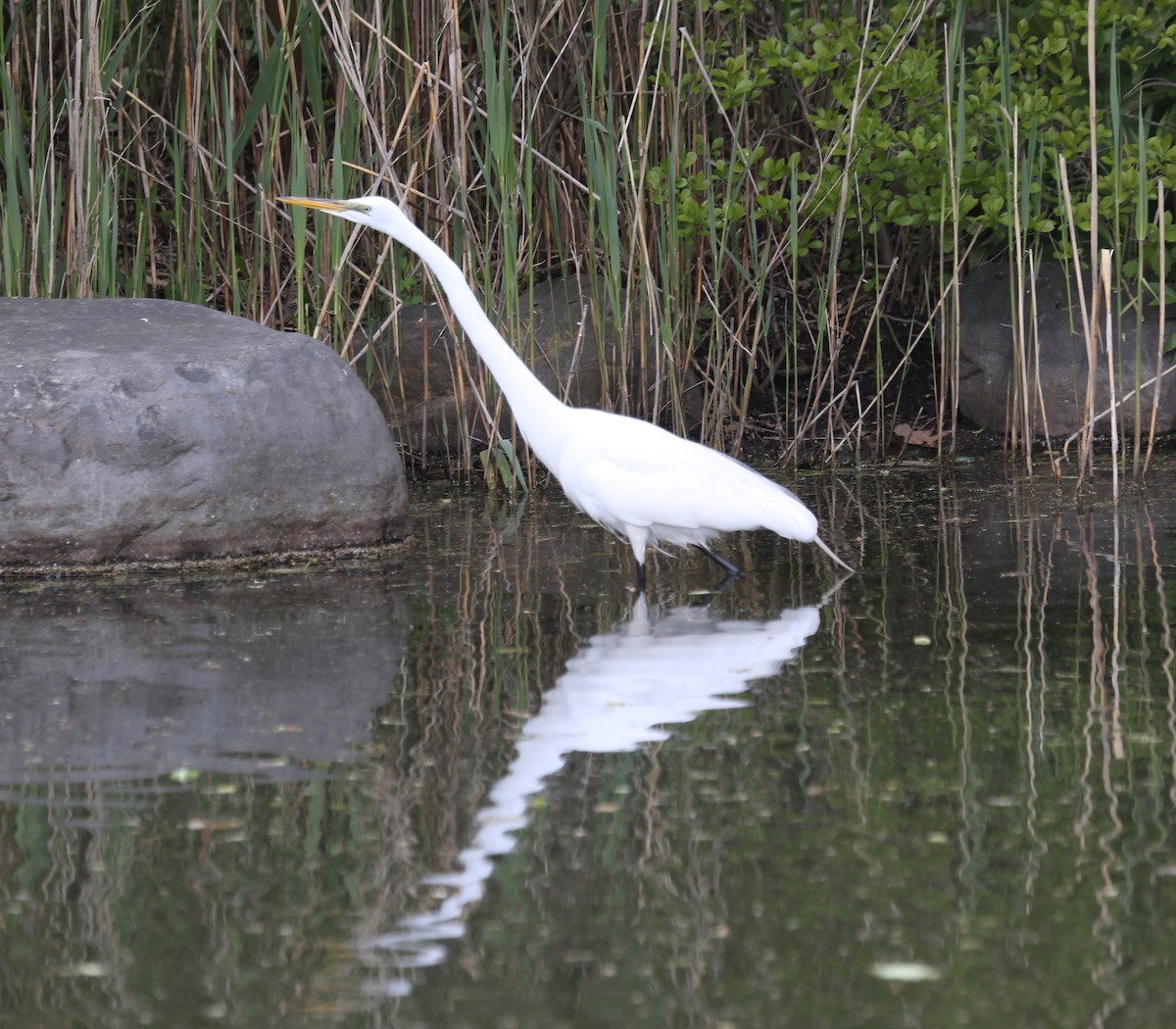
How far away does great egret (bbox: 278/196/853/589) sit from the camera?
13.7ft

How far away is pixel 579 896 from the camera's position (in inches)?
84.6

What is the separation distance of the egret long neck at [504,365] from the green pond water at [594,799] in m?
0.44

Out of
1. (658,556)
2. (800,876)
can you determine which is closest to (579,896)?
(800,876)

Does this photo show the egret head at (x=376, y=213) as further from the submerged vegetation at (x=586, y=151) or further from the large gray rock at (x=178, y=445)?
the submerged vegetation at (x=586, y=151)

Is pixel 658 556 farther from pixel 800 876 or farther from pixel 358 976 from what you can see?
pixel 358 976

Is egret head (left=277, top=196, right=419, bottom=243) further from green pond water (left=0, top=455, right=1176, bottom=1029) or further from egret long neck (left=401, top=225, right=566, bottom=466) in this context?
green pond water (left=0, top=455, right=1176, bottom=1029)

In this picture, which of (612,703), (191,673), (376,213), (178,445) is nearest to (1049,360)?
(376,213)

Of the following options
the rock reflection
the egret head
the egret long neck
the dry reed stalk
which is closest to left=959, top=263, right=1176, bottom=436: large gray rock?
the dry reed stalk

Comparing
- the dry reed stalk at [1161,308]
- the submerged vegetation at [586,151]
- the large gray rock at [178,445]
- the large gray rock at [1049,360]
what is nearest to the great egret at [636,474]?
the large gray rock at [178,445]

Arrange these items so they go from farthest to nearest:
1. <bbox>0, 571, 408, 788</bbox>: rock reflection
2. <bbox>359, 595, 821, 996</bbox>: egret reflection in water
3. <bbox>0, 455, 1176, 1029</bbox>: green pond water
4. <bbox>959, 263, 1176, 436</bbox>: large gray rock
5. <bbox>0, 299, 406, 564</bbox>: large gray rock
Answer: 1. <bbox>959, 263, 1176, 436</bbox>: large gray rock
2. <bbox>0, 299, 406, 564</bbox>: large gray rock
3. <bbox>0, 571, 408, 788</bbox>: rock reflection
4. <bbox>359, 595, 821, 996</bbox>: egret reflection in water
5. <bbox>0, 455, 1176, 1029</bbox>: green pond water

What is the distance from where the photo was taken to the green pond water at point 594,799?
1903mm

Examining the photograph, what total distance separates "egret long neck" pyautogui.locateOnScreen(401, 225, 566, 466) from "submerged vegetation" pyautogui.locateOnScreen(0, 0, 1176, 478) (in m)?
0.82

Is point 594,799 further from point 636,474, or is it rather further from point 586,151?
point 586,151

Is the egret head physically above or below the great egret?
above
